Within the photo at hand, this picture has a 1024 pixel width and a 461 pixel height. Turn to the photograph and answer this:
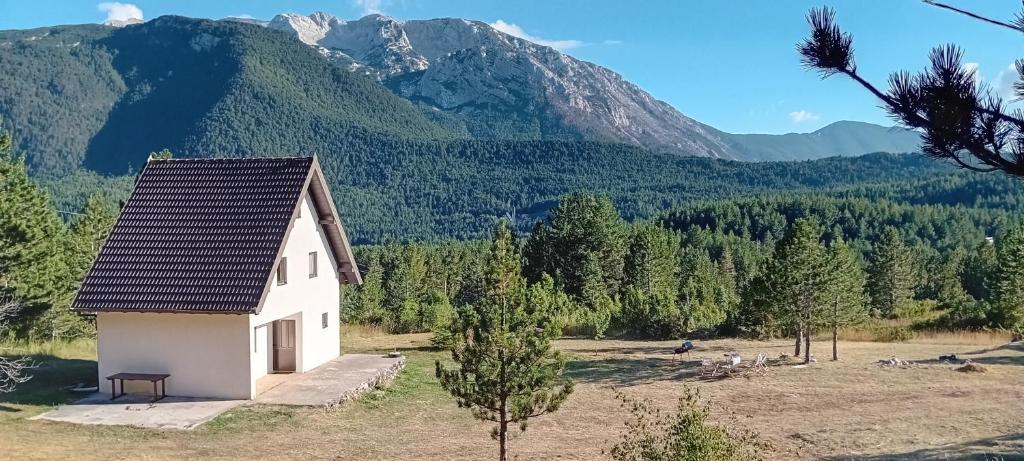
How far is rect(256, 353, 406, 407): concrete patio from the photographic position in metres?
19.5

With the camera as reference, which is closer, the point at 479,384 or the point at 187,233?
the point at 479,384

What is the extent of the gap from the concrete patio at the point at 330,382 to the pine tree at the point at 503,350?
811 centimetres

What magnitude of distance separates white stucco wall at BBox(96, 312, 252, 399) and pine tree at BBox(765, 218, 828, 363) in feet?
58.0

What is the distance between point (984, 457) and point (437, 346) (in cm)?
2100

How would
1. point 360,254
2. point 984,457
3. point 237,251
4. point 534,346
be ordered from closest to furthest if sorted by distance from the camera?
point 534,346 → point 984,457 → point 237,251 → point 360,254

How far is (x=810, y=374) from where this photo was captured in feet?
79.6

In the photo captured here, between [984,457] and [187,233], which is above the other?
[187,233]

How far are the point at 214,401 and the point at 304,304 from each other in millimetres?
4411

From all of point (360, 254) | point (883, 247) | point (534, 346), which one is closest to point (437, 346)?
point (534, 346)

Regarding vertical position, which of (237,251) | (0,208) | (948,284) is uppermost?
(0,208)

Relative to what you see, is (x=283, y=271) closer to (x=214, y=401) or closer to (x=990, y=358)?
(x=214, y=401)

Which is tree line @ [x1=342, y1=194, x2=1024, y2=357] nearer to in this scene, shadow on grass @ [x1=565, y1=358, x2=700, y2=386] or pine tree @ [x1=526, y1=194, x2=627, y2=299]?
pine tree @ [x1=526, y1=194, x2=627, y2=299]

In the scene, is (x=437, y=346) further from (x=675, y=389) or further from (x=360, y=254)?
(x=360, y=254)

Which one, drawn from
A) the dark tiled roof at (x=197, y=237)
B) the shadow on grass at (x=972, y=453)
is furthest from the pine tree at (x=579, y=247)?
the shadow on grass at (x=972, y=453)
